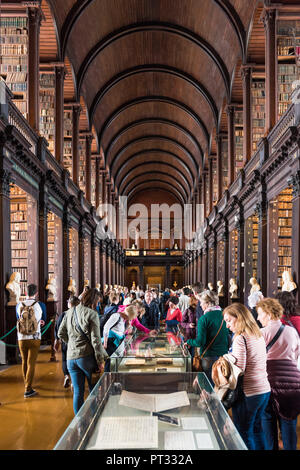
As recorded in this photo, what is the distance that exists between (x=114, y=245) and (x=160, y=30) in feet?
47.4

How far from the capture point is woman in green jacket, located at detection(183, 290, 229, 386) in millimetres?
4047

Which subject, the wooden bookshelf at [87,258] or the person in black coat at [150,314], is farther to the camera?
the wooden bookshelf at [87,258]

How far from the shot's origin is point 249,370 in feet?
9.21

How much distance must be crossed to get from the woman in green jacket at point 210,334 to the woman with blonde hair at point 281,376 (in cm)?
96

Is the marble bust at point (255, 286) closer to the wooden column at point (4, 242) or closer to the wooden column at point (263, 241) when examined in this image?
the wooden column at point (263, 241)

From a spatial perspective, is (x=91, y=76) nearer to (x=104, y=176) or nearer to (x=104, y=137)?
(x=104, y=137)

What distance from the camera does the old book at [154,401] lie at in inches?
97.3

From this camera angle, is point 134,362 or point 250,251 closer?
point 134,362

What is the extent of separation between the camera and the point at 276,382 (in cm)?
307

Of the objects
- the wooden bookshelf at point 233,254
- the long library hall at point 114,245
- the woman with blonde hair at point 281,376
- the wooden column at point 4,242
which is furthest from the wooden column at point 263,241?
the woman with blonde hair at point 281,376

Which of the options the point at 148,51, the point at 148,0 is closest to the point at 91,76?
the point at 148,51

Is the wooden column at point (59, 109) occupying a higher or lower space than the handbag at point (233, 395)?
higher

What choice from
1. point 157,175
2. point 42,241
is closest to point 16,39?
point 42,241

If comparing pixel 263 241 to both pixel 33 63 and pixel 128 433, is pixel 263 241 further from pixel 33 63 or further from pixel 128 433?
pixel 128 433
